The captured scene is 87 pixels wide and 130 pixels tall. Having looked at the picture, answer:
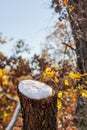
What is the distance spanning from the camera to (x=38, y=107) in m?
3.59

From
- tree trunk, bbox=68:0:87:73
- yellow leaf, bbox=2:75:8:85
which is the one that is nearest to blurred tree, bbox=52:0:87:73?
tree trunk, bbox=68:0:87:73

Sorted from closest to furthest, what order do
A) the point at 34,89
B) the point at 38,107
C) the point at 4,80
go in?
the point at 38,107
the point at 34,89
the point at 4,80

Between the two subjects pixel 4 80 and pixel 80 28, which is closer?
pixel 80 28

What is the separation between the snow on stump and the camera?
3588 millimetres

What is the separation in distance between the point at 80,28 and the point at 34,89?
15.3ft

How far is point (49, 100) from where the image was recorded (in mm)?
3629

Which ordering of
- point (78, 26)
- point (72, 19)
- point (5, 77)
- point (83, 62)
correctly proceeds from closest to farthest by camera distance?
point (72, 19) < point (78, 26) < point (83, 62) < point (5, 77)

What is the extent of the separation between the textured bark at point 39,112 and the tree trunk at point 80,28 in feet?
12.8

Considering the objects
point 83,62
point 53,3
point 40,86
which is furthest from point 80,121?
point 40,86

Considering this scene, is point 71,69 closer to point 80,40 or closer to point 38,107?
point 80,40

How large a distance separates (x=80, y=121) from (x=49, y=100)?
5.06m

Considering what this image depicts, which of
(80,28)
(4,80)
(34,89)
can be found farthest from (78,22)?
(4,80)

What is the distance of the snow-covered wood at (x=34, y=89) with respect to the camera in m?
3.60

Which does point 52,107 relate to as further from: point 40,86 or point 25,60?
point 25,60
